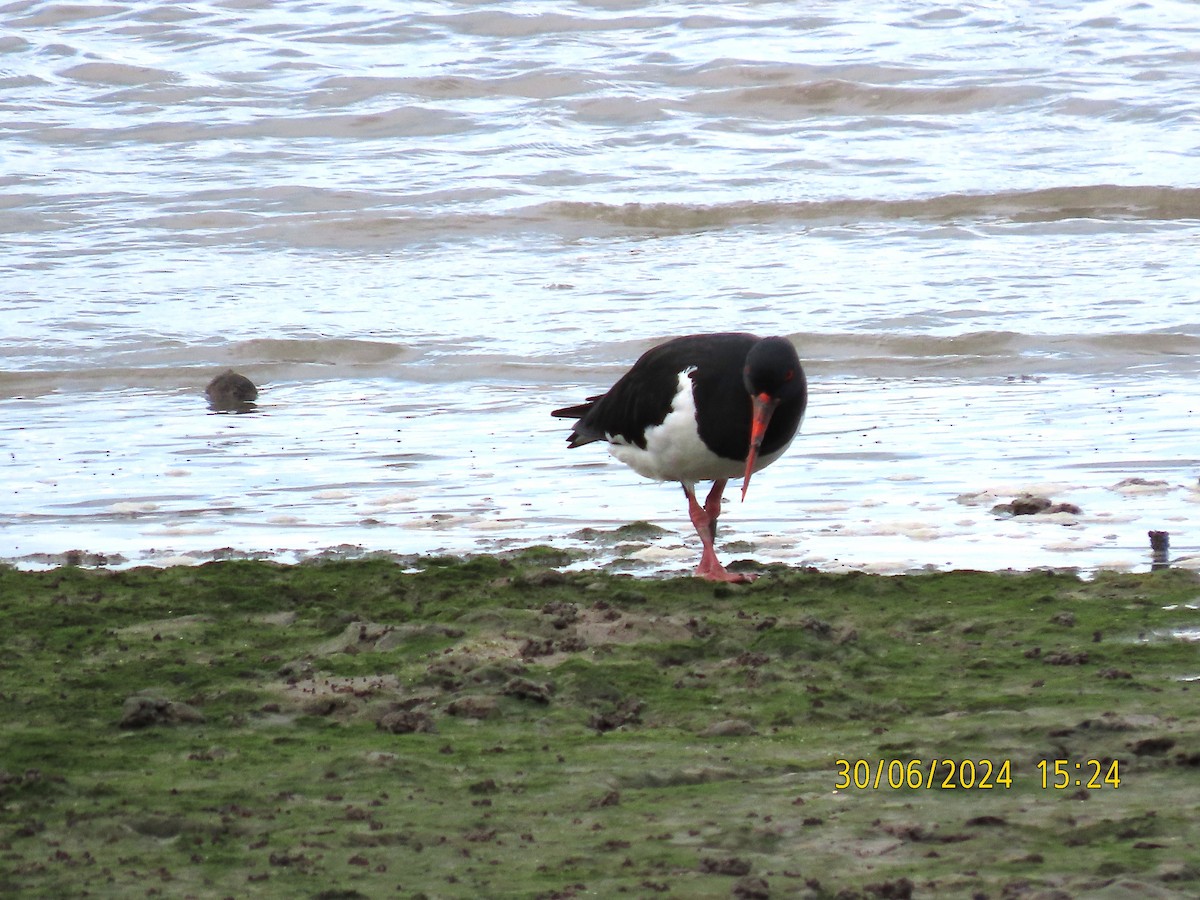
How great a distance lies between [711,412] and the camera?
5793 mm

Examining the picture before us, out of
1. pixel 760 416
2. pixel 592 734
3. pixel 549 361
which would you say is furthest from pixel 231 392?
pixel 592 734

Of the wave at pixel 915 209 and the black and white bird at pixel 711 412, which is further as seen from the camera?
the wave at pixel 915 209

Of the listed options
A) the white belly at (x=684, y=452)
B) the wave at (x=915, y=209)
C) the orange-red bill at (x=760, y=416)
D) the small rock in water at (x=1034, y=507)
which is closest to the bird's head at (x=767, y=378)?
the orange-red bill at (x=760, y=416)

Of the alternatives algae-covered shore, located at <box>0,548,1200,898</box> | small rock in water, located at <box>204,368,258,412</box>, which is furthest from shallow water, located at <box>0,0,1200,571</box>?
algae-covered shore, located at <box>0,548,1200,898</box>

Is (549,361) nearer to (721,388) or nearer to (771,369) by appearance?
(721,388)

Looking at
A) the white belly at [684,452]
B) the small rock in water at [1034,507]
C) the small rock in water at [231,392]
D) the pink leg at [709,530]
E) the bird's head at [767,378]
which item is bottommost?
the small rock in water at [1034,507]

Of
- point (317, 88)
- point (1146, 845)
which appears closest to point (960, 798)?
point (1146, 845)

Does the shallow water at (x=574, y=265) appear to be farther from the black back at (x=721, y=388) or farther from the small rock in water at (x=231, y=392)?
the black back at (x=721, y=388)

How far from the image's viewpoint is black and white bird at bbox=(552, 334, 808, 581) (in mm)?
5645

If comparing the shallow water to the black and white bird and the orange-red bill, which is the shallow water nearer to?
the black and white bird

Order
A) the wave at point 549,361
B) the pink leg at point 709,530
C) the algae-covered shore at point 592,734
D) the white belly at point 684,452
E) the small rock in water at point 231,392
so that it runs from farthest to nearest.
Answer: the wave at point 549,361, the small rock in water at point 231,392, the white belly at point 684,452, the pink leg at point 709,530, the algae-covered shore at point 592,734

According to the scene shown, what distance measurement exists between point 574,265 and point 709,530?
7.15 m

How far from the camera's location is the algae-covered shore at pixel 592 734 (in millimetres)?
2904

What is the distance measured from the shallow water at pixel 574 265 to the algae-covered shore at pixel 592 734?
820 mm
